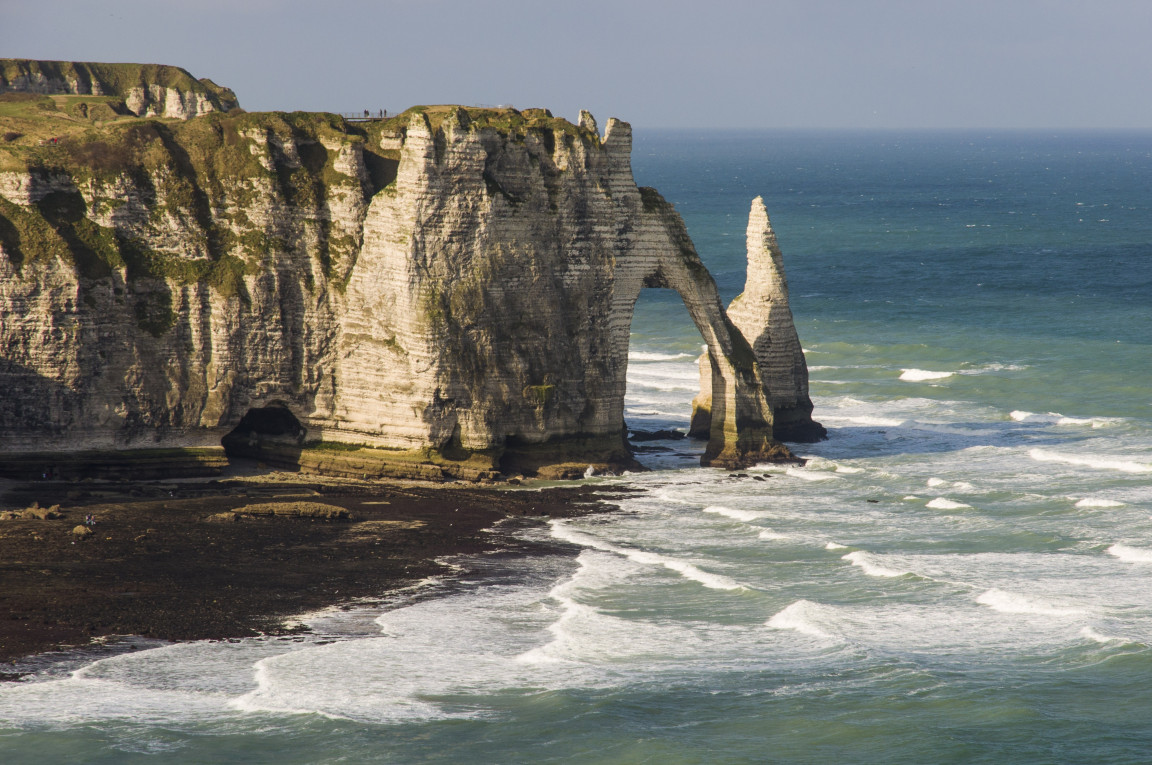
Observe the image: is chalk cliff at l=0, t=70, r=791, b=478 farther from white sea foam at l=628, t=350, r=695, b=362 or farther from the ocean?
white sea foam at l=628, t=350, r=695, b=362

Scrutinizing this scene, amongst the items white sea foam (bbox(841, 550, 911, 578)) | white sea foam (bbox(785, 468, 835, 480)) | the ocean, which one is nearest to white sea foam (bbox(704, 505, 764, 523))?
the ocean

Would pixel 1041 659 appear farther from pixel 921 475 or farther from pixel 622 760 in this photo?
pixel 921 475

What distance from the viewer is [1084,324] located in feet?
285

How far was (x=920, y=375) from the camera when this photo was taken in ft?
238

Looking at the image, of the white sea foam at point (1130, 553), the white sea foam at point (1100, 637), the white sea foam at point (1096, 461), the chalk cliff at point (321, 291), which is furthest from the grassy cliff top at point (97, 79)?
the white sea foam at point (1100, 637)

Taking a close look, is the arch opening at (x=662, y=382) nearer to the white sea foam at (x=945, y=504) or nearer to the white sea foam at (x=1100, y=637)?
the white sea foam at (x=945, y=504)

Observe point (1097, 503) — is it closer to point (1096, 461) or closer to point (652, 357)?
point (1096, 461)

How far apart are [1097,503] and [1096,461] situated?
6.73 m

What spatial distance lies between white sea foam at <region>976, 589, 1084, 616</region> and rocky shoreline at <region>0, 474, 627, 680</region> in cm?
1271

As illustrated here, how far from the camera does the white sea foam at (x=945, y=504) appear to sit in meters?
47.3

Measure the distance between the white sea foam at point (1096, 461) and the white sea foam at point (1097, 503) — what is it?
5.06 m

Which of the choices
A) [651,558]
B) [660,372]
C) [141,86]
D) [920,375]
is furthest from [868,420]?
[141,86]

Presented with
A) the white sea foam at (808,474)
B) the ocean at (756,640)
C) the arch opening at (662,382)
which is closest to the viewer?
the ocean at (756,640)

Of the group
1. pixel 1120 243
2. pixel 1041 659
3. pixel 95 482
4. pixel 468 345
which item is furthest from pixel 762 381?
pixel 1120 243
